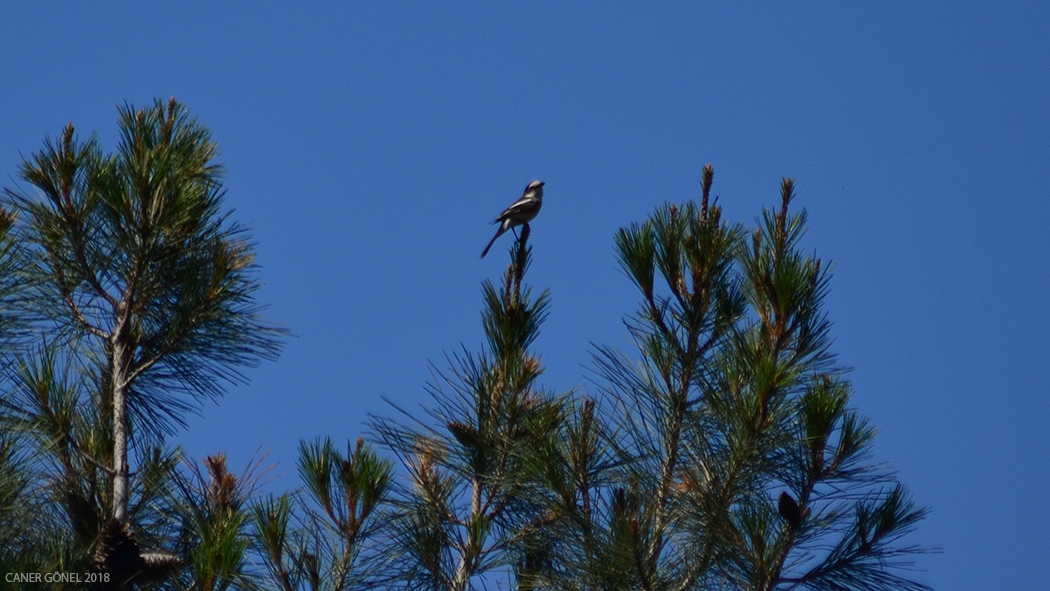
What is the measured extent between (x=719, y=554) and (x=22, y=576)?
2176mm

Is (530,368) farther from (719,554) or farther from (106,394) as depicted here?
(106,394)

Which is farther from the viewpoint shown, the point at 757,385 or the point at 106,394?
the point at 106,394

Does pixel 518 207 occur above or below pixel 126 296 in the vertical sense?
above

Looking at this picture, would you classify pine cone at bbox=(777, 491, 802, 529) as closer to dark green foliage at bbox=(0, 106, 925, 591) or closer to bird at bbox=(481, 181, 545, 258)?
dark green foliage at bbox=(0, 106, 925, 591)

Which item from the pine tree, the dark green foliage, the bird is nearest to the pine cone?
the dark green foliage

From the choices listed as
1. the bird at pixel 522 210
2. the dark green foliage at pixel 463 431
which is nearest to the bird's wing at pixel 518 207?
the bird at pixel 522 210

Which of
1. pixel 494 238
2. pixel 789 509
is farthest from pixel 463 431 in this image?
pixel 494 238

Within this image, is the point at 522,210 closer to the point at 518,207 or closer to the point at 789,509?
the point at 518,207

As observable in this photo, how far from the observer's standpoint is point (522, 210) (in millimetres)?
9234

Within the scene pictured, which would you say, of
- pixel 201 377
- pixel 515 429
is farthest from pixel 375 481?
pixel 201 377

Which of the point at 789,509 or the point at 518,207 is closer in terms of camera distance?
the point at 789,509

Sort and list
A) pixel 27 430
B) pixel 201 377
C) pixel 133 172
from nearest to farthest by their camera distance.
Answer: pixel 27 430 → pixel 133 172 → pixel 201 377

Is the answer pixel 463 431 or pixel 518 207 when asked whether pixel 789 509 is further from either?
pixel 518 207

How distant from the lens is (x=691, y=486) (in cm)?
416
